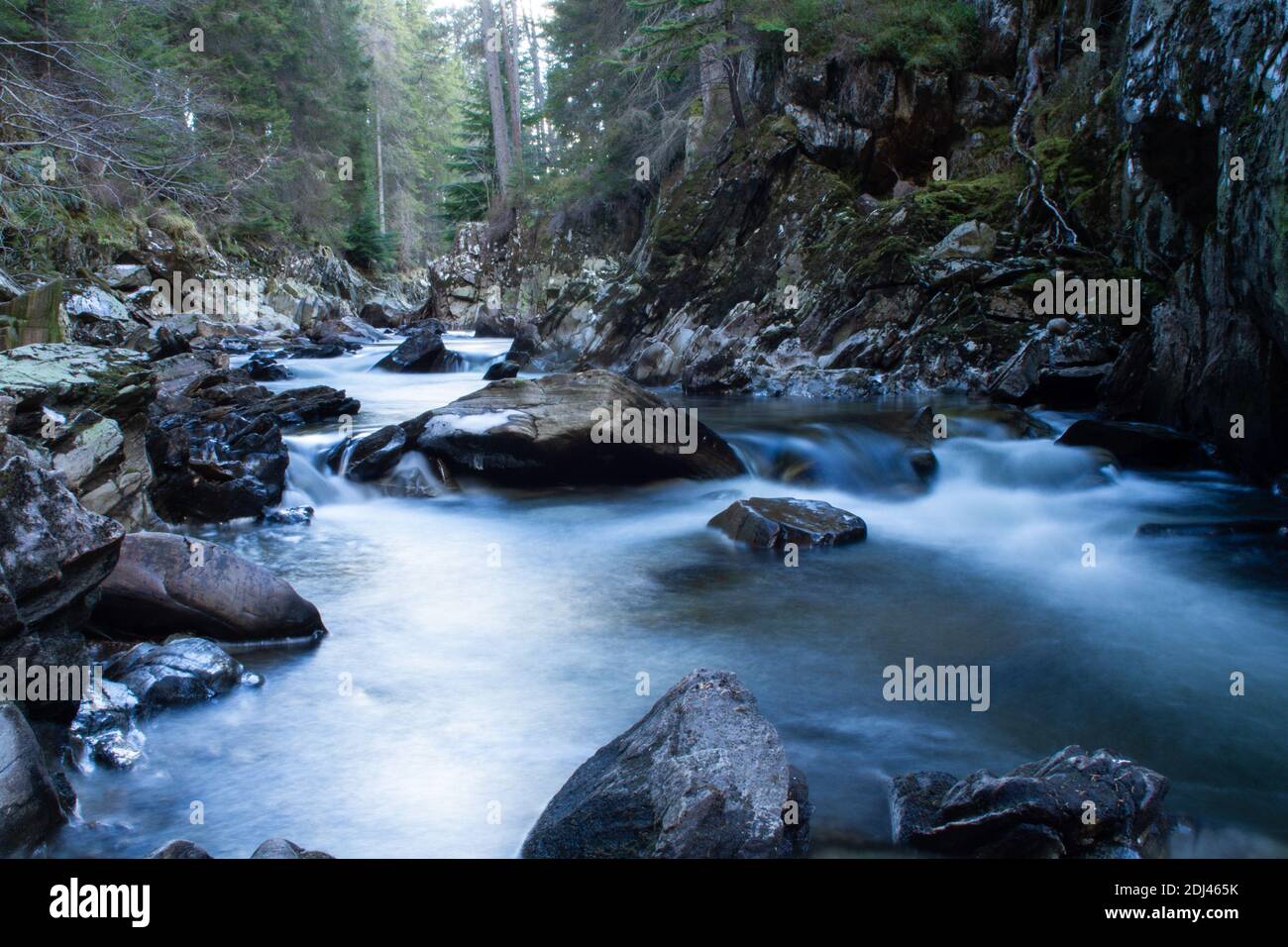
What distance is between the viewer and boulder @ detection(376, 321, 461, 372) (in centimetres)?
1834

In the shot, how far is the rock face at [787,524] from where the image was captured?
23.4ft

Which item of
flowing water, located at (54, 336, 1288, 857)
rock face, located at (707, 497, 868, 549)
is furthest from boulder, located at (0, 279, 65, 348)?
rock face, located at (707, 497, 868, 549)

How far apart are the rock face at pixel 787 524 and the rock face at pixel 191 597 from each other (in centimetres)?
353

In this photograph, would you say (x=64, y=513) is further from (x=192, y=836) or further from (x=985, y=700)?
(x=985, y=700)

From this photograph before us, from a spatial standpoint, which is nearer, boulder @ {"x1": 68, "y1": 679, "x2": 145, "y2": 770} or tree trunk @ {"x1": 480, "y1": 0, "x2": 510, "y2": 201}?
boulder @ {"x1": 68, "y1": 679, "x2": 145, "y2": 770}

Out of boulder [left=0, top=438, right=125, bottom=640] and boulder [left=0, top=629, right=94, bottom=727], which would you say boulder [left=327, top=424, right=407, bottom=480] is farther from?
boulder [left=0, top=629, right=94, bottom=727]

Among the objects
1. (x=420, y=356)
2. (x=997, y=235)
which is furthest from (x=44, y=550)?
(x=420, y=356)

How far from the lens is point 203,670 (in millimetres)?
4516

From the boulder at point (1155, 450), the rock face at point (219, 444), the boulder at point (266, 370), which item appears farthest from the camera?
the boulder at point (266, 370)

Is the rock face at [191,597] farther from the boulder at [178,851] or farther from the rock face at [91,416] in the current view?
the boulder at [178,851]

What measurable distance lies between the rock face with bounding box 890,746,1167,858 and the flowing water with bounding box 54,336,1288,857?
244 millimetres

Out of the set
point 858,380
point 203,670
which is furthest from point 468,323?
point 203,670

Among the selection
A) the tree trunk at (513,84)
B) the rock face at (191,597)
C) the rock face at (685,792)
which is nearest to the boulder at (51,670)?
the rock face at (191,597)

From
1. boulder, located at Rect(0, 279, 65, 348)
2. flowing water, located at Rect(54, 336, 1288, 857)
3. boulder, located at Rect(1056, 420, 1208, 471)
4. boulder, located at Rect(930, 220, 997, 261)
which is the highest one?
boulder, located at Rect(930, 220, 997, 261)
